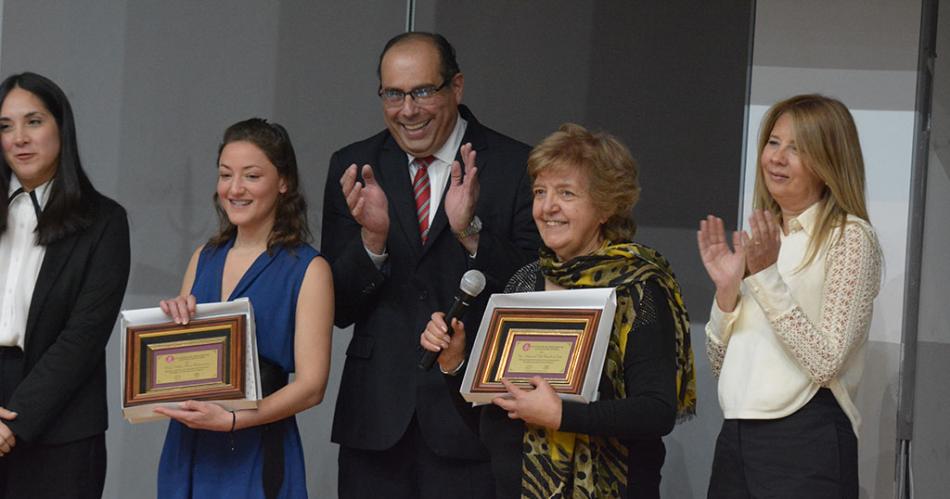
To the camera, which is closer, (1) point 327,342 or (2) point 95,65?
(1) point 327,342

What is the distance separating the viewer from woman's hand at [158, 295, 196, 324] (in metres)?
3.07

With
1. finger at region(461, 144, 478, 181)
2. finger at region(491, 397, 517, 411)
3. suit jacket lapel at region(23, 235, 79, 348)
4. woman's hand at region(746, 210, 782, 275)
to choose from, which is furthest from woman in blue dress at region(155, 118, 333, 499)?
A: woman's hand at region(746, 210, 782, 275)

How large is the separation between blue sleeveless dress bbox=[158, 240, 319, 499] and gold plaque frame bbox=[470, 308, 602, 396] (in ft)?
2.43

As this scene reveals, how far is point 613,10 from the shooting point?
482cm

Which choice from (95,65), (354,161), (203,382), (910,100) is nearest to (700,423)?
(910,100)

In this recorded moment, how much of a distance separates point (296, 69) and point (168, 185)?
2.41 feet

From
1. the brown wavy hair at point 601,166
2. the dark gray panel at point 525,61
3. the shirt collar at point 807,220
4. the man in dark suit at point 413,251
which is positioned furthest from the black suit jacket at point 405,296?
the dark gray panel at point 525,61

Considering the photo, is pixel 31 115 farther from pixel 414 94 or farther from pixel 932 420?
pixel 932 420

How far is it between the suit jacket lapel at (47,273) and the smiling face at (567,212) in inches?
56.9

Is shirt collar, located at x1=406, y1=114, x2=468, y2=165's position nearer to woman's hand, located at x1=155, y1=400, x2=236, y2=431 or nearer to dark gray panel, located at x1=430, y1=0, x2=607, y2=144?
woman's hand, located at x1=155, y1=400, x2=236, y2=431

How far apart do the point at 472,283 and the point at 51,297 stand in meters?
1.36

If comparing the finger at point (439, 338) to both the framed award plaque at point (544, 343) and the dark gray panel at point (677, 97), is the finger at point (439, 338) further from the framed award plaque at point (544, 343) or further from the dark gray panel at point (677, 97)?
the dark gray panel at point (677, 97)

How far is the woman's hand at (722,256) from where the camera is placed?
294 centimetres

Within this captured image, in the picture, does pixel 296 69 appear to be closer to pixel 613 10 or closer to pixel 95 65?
pixel 95 65
